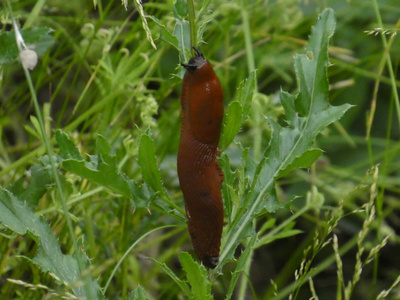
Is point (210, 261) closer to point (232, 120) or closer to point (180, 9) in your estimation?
point (232, 120)

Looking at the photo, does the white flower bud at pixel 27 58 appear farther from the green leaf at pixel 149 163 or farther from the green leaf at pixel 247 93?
the green leaf at pixel 247 93

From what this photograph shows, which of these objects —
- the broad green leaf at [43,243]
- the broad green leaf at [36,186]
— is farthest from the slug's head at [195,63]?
the broad green leaf at [36,186]

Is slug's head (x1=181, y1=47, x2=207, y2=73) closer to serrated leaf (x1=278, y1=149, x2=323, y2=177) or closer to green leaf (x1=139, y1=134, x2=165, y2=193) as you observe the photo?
green leaf (x1=139, y1=134, x2=165, y2=193)

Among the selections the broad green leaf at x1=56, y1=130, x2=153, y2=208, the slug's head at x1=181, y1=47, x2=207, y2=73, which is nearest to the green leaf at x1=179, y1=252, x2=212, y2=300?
the broad green leaf at x1=56, y1=130, x2=153, y2=208

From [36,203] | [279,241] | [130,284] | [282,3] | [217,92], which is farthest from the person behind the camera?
[279,241]

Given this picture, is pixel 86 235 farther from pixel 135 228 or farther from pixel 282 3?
pixel 282 3

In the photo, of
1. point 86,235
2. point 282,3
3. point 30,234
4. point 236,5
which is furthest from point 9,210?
point 282,3

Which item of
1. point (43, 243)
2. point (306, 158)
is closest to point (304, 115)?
point (306, 158)
